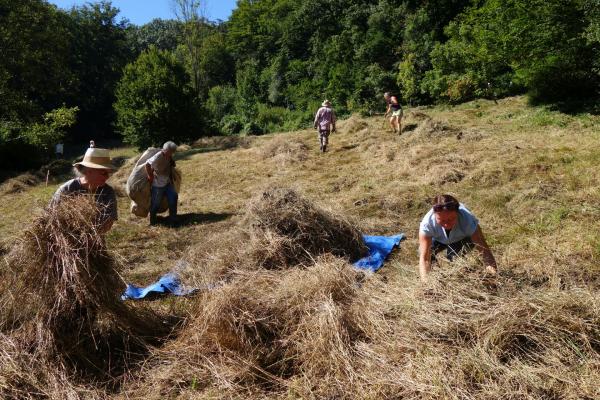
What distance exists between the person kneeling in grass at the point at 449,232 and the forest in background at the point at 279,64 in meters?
9.11

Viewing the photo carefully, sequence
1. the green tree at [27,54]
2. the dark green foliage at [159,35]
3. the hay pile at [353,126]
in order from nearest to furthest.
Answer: the hay pile at [353,126] < the green tree at [27,54] < the dark green foliage at [159,35]

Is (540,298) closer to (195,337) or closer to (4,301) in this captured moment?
(195,337)

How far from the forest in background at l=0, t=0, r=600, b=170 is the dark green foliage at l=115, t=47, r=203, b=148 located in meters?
0.05

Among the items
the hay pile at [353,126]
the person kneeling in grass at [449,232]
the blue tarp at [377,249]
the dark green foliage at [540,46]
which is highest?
the dark green foliage at [540,46]

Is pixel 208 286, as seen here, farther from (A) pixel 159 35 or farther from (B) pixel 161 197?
(A) pixel 159 35

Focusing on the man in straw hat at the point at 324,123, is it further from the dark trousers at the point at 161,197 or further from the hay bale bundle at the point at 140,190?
the hay bale bundle at the point at 140,190

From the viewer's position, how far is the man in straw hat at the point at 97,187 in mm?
3590

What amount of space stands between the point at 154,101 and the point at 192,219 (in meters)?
14.1

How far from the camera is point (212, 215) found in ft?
27.5

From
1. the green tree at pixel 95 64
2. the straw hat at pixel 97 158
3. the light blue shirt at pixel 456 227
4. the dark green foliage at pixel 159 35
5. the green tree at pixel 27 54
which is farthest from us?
the dark green foliage at pixel 159 35

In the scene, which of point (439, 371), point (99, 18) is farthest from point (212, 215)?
point (99, 18)

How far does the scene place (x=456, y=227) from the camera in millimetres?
3949

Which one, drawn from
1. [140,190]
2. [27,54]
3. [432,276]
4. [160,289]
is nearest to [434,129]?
[140,190]

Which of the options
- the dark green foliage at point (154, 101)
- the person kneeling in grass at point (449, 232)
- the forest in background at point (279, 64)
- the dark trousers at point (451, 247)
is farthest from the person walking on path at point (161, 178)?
the dark green foliage at point (154, 101)
